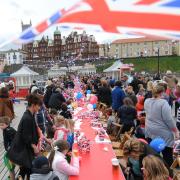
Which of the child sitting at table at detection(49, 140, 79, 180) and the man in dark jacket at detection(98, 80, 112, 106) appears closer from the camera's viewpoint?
the child sitting at table at detection(49, 140, 79, 180)

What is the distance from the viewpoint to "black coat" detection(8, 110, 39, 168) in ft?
13.3

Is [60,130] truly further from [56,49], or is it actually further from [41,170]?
[56,49]

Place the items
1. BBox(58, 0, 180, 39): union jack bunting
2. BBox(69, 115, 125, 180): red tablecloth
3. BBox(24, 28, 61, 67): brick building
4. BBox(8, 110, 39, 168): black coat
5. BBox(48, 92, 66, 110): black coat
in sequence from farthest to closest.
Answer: BBox(24, 28, 61, 67): brick building < BBox(48, 92, 66, 110): black coat < BBox(8, 110, 39, 168): black coat < BBox(69, 115, 125, 180): red tablecloth < BBox(58, 0, 180, 39): union jack bunting

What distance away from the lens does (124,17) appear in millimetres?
1015

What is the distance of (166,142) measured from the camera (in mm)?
4789

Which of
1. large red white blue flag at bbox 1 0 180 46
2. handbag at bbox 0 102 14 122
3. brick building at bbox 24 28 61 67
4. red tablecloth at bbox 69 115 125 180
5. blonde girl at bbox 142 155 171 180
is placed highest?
brick building at bbox 24 28 61 67

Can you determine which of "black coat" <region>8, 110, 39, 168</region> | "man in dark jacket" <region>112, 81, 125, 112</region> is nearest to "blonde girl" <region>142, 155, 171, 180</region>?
"black coat" <region>8, 110, 39, 168</region>

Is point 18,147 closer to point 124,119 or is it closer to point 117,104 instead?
point 124,119

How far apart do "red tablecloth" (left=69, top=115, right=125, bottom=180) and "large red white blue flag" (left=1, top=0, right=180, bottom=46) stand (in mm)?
2792

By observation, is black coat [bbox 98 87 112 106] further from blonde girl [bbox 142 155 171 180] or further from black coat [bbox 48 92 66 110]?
blonde girl [bbox 142 155 171 180]

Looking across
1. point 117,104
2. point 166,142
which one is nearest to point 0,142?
point 117,104

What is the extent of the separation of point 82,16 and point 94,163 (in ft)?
11.2

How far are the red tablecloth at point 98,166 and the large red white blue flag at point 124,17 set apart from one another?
279cm

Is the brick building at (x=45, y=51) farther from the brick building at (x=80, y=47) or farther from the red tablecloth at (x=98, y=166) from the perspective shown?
the red tablecloth at (x=98, y=166)
